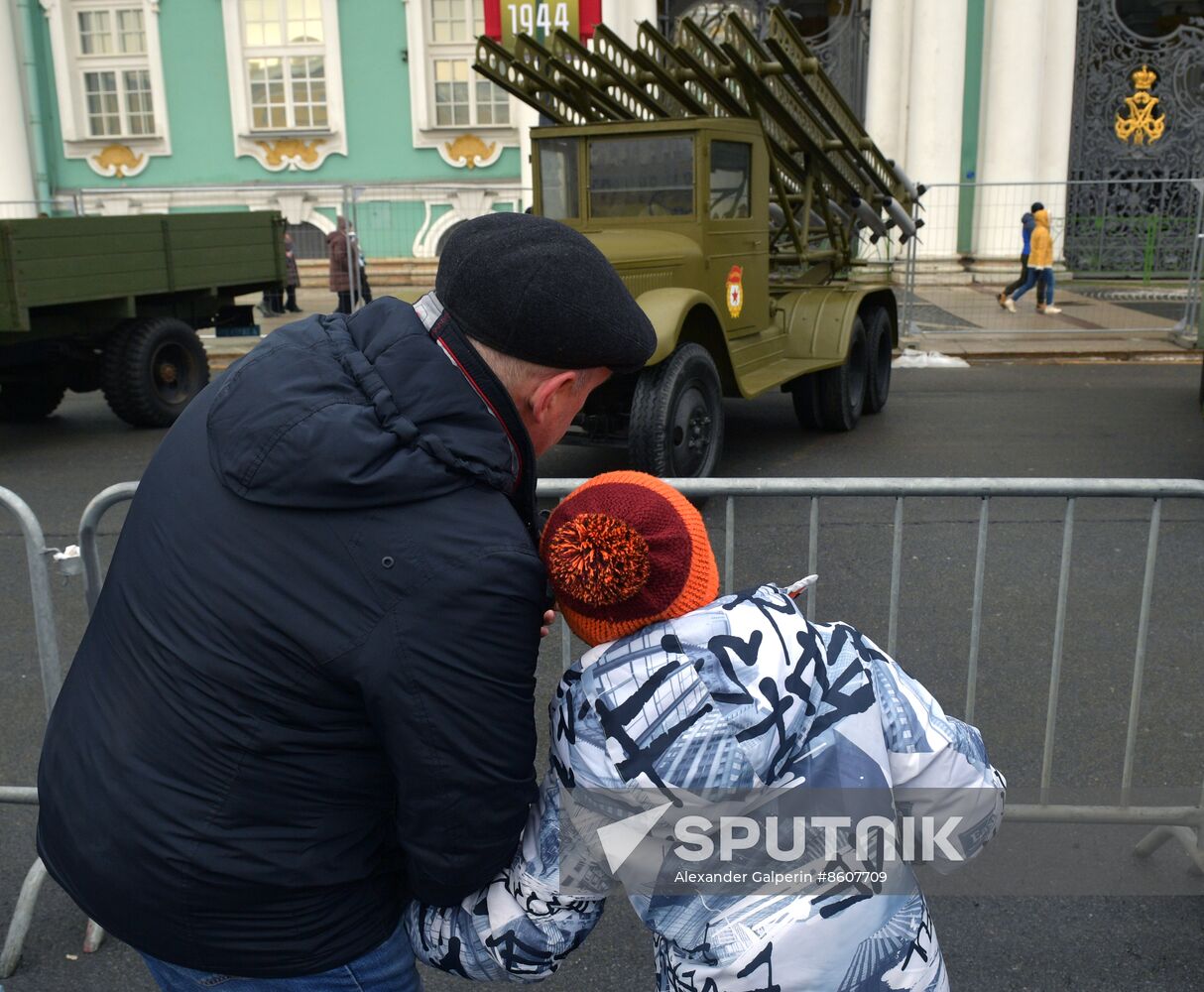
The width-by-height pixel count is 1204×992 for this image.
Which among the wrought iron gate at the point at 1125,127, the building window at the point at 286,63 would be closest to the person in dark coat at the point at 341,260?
the building window at the point at 286,63

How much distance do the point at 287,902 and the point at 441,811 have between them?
9.0 inches

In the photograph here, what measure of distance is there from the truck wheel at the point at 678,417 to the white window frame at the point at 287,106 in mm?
16413

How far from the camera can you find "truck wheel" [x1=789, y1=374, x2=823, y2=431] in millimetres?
8883

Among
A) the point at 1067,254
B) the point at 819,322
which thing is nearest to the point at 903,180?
the point at 819,322

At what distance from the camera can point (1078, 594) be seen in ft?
16.9

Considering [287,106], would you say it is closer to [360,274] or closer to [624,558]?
[360,274]

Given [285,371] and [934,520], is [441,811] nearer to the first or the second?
[285,371]

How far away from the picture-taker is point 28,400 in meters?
10.1

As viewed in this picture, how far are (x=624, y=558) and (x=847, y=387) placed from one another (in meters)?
7.90

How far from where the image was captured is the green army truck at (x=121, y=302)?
834 centimetres

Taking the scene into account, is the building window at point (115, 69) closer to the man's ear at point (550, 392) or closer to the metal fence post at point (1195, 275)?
the metal fence post at point (1195, 275)

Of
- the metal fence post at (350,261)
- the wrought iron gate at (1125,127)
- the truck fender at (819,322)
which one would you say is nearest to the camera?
the truck fender at (819,322)

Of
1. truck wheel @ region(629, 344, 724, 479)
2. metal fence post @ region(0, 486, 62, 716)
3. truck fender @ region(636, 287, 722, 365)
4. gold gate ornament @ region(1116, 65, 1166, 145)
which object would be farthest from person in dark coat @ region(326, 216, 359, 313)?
gold gate ornament @ region(1116, 65, 1166, 145)

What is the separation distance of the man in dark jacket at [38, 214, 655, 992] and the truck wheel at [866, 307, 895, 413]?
8.43 meters
